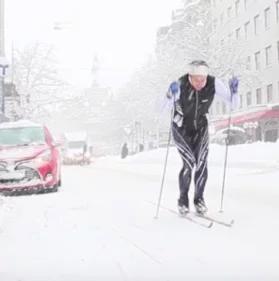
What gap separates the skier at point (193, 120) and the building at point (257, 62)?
124ft

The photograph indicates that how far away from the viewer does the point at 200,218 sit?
6.60 metres

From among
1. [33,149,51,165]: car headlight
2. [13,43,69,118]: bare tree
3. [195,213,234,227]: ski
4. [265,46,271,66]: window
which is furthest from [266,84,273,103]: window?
[195,213,234,227]: ski

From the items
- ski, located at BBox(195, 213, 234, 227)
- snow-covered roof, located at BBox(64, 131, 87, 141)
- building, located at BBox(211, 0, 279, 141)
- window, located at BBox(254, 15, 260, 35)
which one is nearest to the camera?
ski, located at BBox(195, 213, 234, 227)

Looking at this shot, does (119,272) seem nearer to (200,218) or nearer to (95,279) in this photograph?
(95,279)

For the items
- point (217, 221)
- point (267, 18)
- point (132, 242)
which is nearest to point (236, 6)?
point (267, 18)

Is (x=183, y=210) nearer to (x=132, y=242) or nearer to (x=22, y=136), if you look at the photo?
(x=132, y=242)

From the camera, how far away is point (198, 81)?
6918mm

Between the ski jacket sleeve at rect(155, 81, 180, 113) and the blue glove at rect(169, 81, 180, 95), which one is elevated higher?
the blue glove at rect(169, 81, 180, 95)

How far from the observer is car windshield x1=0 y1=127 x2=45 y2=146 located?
12.3m

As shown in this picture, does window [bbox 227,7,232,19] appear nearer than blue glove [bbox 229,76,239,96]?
No

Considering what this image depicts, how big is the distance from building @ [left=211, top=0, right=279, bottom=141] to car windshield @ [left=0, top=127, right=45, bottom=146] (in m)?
32.8

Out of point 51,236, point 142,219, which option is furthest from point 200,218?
point 51,236

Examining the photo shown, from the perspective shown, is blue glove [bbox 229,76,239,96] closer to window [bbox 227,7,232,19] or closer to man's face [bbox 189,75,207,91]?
man's face [bbox 189,75,207,91]

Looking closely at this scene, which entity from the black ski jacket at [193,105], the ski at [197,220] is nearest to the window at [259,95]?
the ski at [197,220]
